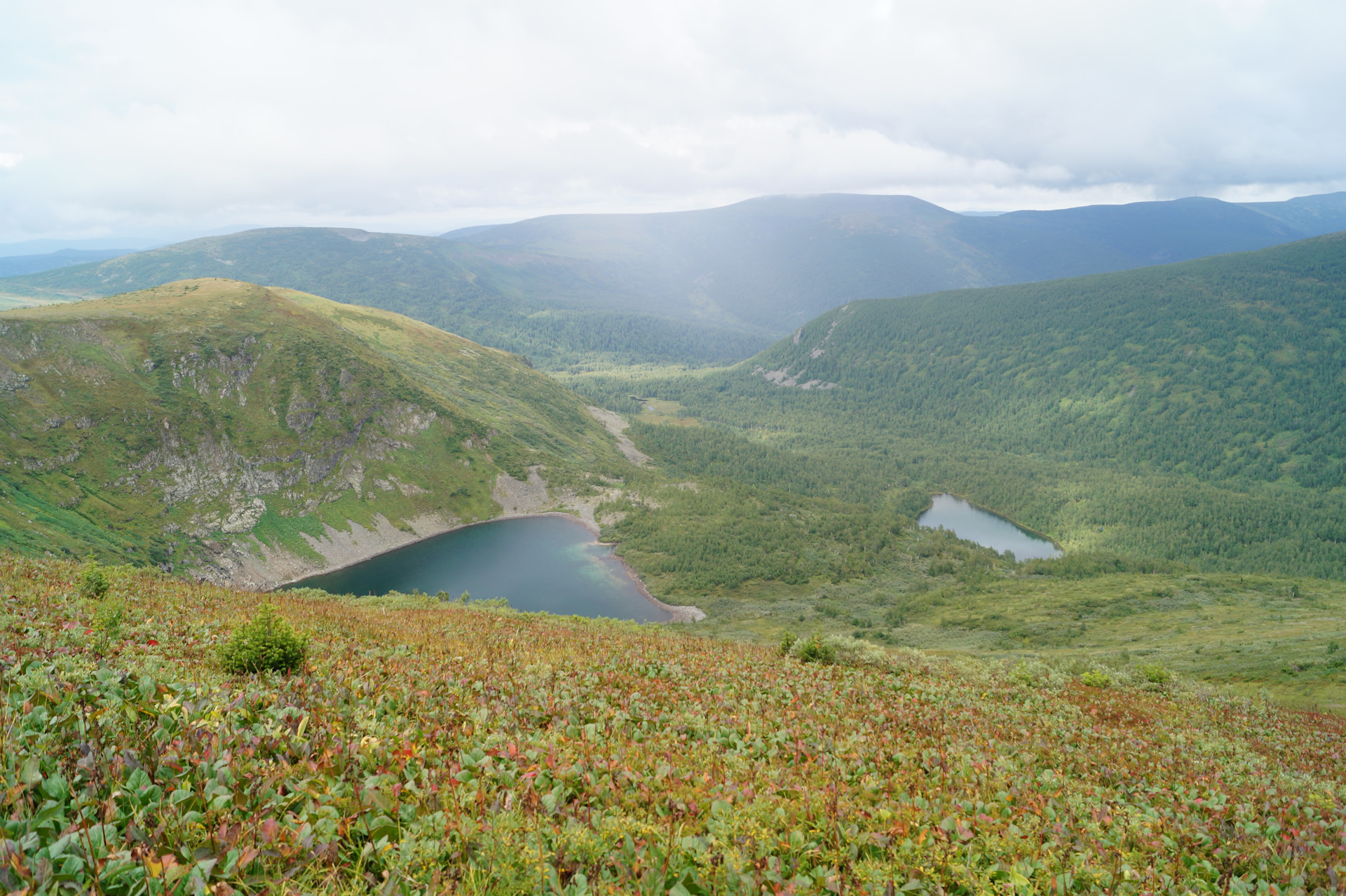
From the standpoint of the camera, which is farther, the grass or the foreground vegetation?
the grass

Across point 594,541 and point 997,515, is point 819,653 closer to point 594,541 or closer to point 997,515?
point 594,541

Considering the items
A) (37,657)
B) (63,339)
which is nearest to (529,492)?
(63,339)

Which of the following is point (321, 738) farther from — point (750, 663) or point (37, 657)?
point (750, 663)

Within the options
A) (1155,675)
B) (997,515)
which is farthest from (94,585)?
(997,515)

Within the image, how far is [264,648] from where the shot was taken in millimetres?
11609

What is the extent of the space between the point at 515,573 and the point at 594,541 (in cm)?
2148

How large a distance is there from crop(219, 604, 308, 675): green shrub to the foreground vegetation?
0.40 meters

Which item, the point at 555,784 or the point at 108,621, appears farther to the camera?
the point at 108,621

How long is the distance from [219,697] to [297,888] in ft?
14.5

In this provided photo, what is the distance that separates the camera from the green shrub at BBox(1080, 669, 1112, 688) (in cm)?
2467

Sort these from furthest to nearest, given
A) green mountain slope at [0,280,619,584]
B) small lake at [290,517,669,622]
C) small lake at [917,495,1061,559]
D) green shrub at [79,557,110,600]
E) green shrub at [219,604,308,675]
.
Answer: small lake at [917,495,1061,559], small lake at [290,517,669,622], green mountain slope at [0,280,619,584], green shrub at [79,557,110,600], green shrub at [219,604,308,675]

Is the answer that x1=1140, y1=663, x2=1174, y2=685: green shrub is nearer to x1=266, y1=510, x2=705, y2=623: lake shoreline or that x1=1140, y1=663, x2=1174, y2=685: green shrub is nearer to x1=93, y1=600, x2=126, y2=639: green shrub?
x1=93, y1=600, x2=126, y2=639: green shrub

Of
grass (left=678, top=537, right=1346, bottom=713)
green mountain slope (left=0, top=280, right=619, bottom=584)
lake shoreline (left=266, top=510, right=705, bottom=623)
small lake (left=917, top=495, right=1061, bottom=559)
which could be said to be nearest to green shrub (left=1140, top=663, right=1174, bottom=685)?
grass (left=678, top=537, right=1346, bottom=713)

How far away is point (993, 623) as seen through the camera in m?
70.9
